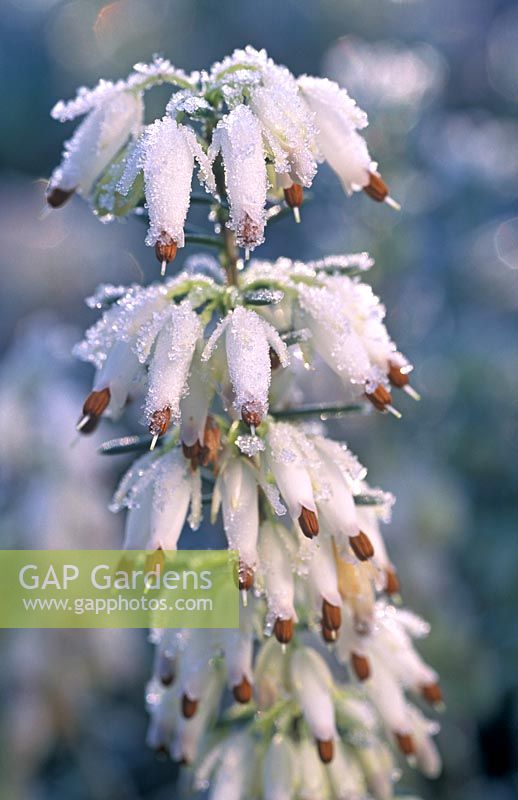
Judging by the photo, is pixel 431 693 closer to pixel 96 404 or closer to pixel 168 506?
pixel 168 506

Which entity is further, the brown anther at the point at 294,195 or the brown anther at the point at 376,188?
the brown anther at the point at 376,188

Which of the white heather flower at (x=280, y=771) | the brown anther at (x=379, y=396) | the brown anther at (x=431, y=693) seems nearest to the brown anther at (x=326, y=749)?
the white heather flower at (x=280, y=771)

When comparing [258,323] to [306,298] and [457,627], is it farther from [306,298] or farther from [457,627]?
[457,627]

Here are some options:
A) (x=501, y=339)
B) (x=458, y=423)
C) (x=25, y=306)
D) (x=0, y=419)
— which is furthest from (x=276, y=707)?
(x=25, y=306)

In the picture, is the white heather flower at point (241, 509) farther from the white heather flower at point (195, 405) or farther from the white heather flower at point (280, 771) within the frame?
the white heather flower at point (280, 771)

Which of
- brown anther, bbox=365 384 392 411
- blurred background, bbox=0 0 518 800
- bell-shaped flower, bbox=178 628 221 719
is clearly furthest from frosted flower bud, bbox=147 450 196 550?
blurred background, bbox=0 0 518 800

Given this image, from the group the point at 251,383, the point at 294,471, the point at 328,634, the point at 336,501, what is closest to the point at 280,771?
the point at 328,634

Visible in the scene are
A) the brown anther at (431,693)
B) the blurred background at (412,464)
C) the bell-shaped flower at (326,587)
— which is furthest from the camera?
the blurred background at (412,464)
